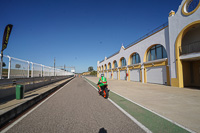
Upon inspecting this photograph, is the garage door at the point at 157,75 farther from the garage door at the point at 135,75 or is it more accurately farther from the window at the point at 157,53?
the garage door at the point at 135,75

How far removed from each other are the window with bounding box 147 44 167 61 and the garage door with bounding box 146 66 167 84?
5.90 ft

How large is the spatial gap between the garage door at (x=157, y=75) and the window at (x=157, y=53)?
70.8 inches

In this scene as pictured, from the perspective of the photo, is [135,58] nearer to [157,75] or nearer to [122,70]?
[122,70]

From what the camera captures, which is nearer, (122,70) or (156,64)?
(156,64)

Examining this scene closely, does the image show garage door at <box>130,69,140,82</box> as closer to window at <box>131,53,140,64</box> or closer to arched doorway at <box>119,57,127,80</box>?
window at <box>131,53,140,64</box>

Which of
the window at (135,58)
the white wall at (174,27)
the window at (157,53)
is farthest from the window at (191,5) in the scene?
the window at (135,58)

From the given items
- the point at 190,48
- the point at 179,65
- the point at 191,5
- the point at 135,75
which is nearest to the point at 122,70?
the point at 135,75

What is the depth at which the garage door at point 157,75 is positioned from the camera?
1393 centimetres

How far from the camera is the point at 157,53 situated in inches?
618

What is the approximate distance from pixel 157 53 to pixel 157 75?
3439mm

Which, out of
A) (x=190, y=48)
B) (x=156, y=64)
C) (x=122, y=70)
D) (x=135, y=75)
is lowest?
(x=135, y=75)

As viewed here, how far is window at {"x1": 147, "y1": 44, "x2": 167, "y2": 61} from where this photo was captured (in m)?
14.6

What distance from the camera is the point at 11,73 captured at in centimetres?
802

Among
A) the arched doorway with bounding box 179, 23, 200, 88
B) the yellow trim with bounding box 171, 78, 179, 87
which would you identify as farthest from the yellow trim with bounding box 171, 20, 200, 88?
the arched doorway with bounding box 179, 23, 200, 88
